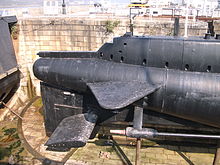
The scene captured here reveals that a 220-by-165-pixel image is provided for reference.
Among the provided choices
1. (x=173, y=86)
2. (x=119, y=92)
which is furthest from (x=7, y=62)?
(x=173, y=86)

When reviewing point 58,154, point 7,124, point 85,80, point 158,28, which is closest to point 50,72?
point 85,80

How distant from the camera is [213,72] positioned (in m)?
6.45

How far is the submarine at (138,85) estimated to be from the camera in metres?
6.22

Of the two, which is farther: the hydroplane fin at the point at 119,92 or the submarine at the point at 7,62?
the submarine at the point at 7,62

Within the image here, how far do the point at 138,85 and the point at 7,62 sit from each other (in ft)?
28.8

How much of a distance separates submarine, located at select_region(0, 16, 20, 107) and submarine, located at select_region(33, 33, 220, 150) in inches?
170

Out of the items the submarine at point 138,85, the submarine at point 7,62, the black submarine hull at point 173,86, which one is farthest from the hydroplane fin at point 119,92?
the submarine at point 7,62

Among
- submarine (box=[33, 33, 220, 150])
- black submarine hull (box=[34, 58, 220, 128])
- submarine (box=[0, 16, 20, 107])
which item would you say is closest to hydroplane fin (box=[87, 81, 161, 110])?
submarine (box=[33, 33, 220, 150])

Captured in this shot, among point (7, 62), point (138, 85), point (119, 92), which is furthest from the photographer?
point (7, 62)

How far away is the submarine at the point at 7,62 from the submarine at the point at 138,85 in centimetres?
431

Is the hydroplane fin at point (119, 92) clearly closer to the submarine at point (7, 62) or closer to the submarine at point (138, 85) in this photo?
the submarine at point (138, 85)

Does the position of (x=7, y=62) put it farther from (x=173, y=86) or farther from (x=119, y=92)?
(x=173, y=86)

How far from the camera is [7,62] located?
1187cm

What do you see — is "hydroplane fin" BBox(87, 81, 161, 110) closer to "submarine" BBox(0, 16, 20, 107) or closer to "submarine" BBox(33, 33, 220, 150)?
"submarine" BBox(33, 33, 220, 150)
